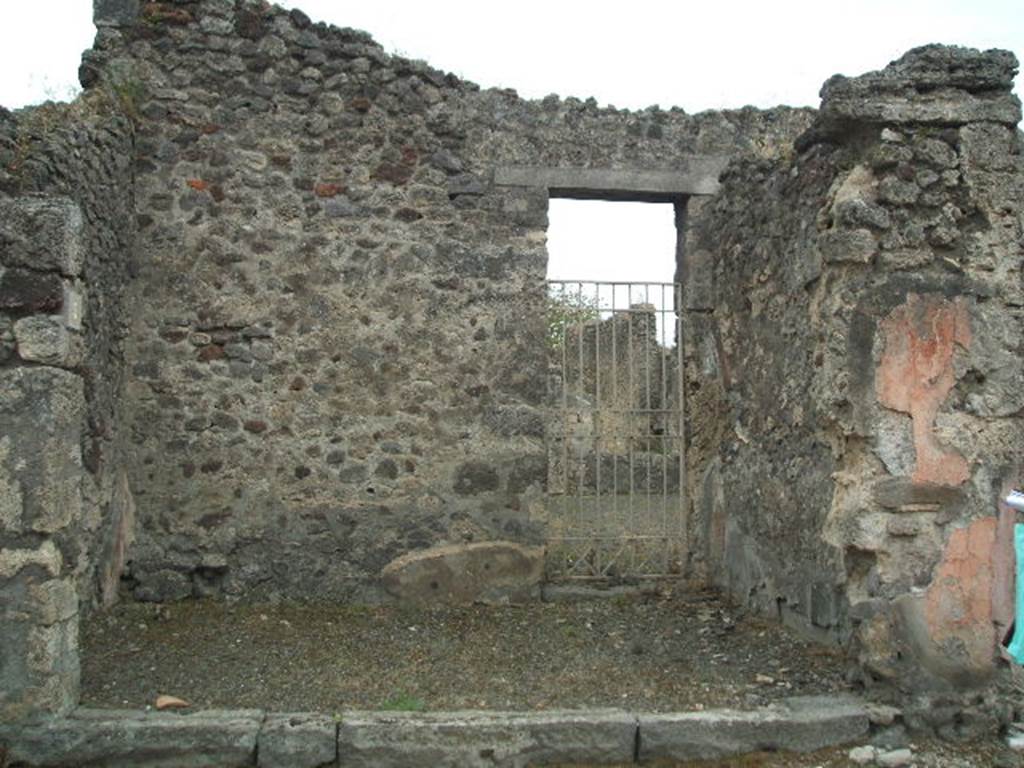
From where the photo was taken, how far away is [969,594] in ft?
14.4

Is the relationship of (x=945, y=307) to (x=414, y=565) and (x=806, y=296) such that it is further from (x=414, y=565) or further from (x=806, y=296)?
(x=414, y=565)

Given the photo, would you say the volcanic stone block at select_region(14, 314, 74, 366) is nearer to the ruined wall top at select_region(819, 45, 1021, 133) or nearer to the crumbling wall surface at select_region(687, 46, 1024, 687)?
the crumbling wall surface at select_region(687, 46, 1024, 687)

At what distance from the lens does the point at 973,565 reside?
14.4 feet

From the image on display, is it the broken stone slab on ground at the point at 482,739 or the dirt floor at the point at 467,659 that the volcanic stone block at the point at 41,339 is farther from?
the broken stone slab on ground at the point at 482,739

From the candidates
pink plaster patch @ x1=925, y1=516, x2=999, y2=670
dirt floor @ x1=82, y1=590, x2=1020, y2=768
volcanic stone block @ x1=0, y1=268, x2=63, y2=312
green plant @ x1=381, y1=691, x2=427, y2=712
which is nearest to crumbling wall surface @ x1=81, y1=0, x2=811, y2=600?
dirt floor @ x1=82, y1=590, x2=1020, y2=768

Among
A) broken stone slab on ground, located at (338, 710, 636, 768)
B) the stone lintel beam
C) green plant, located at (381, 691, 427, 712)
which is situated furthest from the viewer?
the stone lintel beam

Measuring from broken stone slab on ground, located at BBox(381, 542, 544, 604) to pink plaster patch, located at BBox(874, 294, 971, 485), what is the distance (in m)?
2.85

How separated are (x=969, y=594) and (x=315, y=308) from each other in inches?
167

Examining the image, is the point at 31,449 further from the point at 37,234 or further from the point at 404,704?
the point at 404,704

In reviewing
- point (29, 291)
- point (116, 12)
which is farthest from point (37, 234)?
point (116, 12)

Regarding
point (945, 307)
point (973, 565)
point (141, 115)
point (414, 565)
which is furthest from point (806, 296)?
point (141, 115)

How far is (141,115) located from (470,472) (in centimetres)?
321

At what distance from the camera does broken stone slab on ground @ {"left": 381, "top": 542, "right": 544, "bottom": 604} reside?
6.37 meters

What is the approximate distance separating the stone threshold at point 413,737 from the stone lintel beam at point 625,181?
12.6 ft
